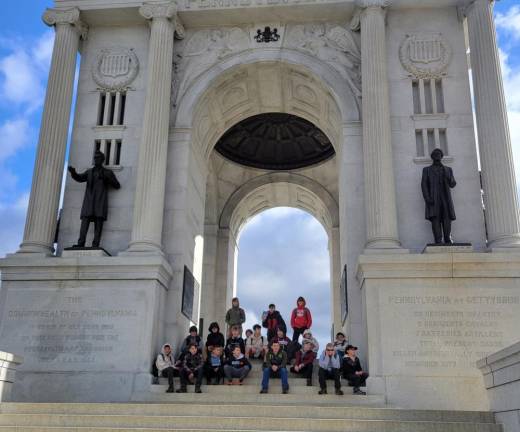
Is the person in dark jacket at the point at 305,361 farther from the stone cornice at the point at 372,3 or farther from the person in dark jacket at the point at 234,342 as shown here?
the stone cornice at the point at 372,3

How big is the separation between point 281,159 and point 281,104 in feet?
28.2

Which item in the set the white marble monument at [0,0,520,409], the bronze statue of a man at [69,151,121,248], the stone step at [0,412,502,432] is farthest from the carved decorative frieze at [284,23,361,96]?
the stone step at [0,412,502,432]

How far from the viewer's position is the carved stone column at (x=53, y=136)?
20.1 metres

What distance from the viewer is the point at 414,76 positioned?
2153 centimetres

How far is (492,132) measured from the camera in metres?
19.9

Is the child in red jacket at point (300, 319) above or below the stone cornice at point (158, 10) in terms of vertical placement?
below

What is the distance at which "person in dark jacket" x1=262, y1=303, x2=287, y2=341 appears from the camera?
20.7 m

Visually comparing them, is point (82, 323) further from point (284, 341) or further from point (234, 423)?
point (234, 423)

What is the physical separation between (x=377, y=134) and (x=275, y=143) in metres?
14.4

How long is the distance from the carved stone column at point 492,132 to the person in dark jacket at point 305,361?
632cm

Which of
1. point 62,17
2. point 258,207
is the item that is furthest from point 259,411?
point 258,207

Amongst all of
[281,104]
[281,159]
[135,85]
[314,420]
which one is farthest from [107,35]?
[314,420]

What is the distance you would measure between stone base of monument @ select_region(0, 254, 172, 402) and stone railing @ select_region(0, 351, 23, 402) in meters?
3.89

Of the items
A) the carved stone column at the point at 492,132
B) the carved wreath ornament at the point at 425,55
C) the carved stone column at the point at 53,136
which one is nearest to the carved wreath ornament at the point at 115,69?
the carved stone column at the point at 53,136
